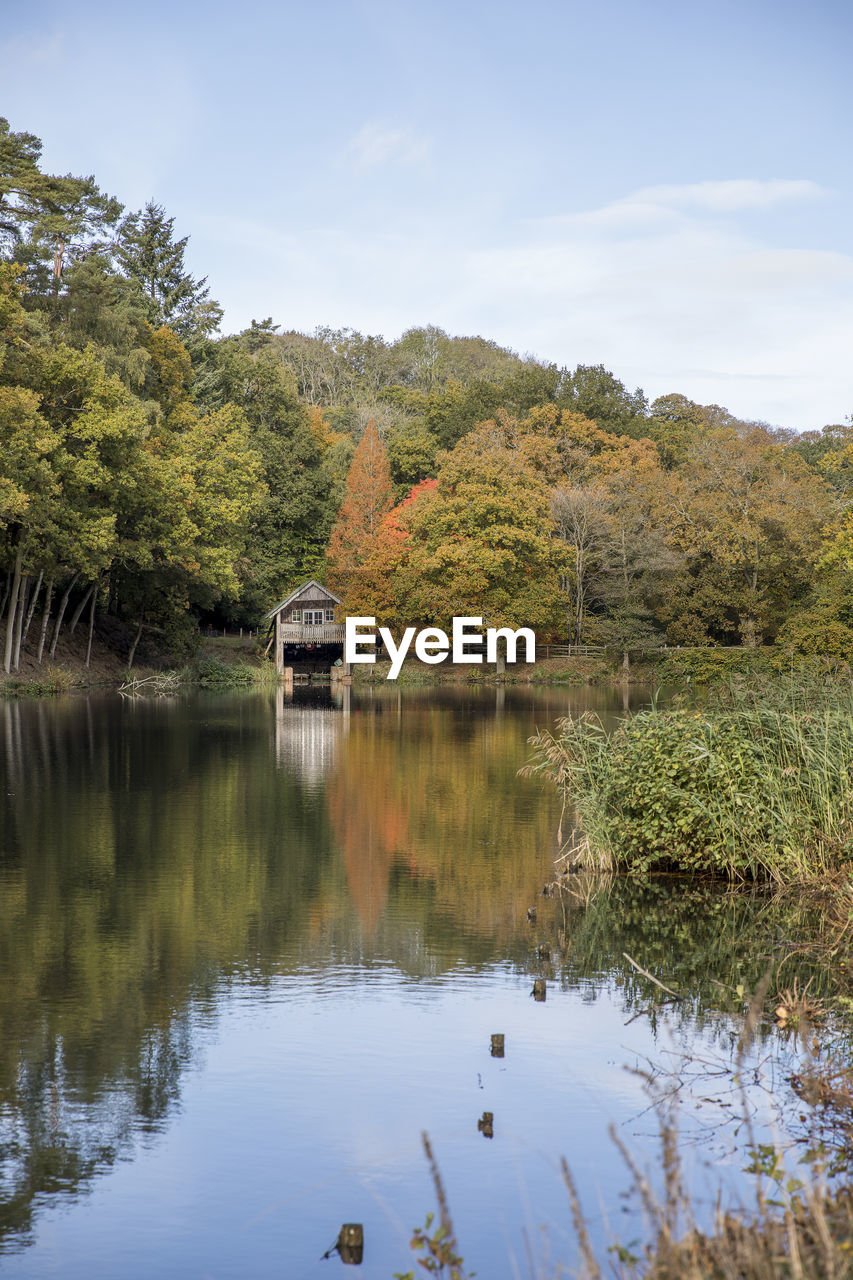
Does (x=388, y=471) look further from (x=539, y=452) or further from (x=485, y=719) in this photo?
(x=485, y=719)

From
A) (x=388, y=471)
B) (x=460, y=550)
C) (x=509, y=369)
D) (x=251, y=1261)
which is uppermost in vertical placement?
(x=509, y=369)

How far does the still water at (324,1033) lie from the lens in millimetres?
5305

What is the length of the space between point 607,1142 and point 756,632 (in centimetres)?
5091

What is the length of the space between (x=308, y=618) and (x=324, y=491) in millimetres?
9820

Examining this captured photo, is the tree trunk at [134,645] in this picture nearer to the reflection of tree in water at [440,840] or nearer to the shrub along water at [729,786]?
the reflection of tree in water at [440,840]

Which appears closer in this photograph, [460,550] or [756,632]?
[460,550]

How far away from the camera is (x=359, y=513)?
5669 centimetres

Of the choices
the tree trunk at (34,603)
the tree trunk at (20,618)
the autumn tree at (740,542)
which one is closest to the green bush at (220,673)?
the tree trunk at (34,603)

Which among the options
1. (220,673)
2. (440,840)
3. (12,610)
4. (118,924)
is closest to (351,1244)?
(118,924)

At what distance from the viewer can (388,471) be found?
5869 cm

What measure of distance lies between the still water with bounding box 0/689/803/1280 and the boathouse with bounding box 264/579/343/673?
116ft

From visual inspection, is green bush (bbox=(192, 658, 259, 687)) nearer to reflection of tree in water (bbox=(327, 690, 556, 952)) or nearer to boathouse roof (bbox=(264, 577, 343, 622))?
boathouse roof (bbox=(264, 577, 343, 622))

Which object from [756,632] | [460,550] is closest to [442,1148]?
[460,550]

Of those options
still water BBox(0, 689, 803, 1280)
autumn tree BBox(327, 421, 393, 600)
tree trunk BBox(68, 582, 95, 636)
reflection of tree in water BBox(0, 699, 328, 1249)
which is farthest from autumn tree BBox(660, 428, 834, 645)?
still water BBox(0, 689, 803, 1280)
